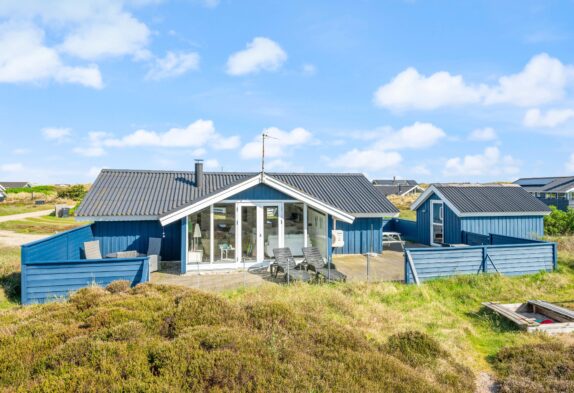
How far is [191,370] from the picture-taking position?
4.61 metres

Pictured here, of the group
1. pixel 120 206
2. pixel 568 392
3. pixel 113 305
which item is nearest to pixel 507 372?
pixel 568 392

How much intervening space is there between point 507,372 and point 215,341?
4.59m

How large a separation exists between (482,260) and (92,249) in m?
12.5

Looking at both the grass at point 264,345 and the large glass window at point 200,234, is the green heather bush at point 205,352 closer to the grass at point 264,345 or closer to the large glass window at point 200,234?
the grass at point 264,345

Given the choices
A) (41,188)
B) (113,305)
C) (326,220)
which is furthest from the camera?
(41,188)

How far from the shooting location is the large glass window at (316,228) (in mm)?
13422

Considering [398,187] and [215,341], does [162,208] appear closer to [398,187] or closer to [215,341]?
[215,341]

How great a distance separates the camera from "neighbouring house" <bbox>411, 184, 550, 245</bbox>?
16.7m

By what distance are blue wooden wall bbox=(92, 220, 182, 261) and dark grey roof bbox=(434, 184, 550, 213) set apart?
12304 millimetres

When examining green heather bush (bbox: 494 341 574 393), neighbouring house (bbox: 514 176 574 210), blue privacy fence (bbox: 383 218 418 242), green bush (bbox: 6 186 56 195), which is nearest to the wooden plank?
green heather bush (bbox: 494 341 574 393)

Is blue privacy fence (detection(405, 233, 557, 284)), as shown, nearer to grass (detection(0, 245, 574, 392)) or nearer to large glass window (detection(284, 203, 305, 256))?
grass (detection(0, 245, 574, 392))

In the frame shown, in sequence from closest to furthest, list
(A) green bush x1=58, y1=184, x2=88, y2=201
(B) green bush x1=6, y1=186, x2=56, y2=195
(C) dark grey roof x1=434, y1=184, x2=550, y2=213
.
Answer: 1. (C) dark grey roof x1=434, y1=184, x2=550, y2=213
2. (A) green bush x1=58, y1=184, x2=88, y2=201
3. (B) green bush x1=6, y1=186, x2=56, y2=195

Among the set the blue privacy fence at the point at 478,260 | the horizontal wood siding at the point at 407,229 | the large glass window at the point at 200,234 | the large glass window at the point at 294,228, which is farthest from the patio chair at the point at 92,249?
the horizontal wood siding at the point at 407,229

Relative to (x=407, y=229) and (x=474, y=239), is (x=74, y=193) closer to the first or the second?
(x=407, y=229)
